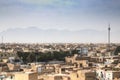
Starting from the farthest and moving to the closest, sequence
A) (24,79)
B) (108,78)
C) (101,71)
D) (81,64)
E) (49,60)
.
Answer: (49,60), (81,64), (101,71), (108,78), (24,79)

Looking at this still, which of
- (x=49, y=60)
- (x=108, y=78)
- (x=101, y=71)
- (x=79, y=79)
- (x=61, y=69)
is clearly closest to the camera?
(x=79, y=79)

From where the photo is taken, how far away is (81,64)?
70.2 ft

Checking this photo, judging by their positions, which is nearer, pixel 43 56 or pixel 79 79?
pixel 79 79

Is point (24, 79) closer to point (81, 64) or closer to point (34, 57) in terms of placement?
point (81, 64)

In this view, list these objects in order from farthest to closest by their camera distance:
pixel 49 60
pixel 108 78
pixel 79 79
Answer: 1. pixel 49 60
2. pixel 108 78
3. pixel 79 79

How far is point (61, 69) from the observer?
671 inches

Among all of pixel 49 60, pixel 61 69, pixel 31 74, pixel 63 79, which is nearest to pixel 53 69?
pixel 61 69

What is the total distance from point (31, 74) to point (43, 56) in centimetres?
1677

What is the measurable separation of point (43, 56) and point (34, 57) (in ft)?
2.54

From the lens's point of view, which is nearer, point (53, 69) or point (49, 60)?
point (53, 69)

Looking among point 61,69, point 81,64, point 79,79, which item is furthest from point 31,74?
point 81,64

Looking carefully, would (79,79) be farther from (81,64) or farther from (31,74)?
(81,64)

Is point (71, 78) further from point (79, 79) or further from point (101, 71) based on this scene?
point (101, 71)

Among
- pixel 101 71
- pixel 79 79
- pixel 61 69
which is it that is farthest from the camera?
pixel 61 69
